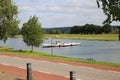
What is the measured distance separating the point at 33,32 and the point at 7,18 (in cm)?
417

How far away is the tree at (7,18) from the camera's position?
150 feet

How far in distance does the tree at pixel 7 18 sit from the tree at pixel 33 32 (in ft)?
5.38

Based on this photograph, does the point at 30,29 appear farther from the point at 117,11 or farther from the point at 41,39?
the point at 117,11

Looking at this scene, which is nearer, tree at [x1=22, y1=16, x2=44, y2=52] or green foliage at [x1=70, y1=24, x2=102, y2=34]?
tree at [x1=22, y1=16, x2=44, y2=52]

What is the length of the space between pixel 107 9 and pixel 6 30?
35418 millimetres

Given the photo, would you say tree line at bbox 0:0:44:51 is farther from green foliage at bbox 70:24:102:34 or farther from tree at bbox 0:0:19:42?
green foliage at bbox 70:24:102:34

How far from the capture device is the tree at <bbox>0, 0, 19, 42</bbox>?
45631mm

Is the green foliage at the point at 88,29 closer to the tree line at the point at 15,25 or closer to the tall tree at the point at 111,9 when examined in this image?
the tree line at the point at 15,25

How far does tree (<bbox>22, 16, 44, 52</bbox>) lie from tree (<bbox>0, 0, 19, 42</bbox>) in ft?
5.38

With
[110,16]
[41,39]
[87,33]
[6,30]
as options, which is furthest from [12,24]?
[87,33]

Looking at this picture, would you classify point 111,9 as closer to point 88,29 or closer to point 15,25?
point 15,25

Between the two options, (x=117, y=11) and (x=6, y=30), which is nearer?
(x=117, y=11)

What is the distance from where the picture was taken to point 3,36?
4784 cm

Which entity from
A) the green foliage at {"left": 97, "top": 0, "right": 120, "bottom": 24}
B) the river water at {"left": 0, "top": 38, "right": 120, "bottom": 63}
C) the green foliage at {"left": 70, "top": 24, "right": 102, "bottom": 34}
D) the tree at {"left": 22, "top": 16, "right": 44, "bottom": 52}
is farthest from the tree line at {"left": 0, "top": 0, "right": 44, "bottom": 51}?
the green foliage at {"left": 70, "top": 24, "right": 102, "bottom": 34}
